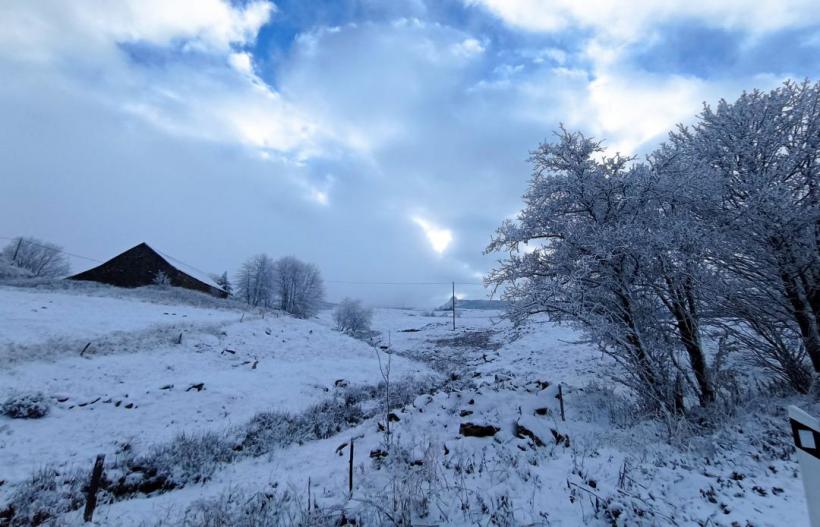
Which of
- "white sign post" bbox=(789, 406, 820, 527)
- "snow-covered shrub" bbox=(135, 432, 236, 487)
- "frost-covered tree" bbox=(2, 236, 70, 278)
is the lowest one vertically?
"snow-covered shrub" bbox=(135, 432, 236, 487)

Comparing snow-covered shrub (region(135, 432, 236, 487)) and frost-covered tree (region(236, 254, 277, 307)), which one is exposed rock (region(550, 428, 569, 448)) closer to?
snow-covered shrub (region(135, 432, 236, 487))

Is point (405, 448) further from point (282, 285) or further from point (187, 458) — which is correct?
point (282, 285)

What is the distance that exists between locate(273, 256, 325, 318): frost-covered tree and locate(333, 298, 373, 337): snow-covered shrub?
5635mm

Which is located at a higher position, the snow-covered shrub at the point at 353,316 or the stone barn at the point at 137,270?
the stone barn at the point at 137,270

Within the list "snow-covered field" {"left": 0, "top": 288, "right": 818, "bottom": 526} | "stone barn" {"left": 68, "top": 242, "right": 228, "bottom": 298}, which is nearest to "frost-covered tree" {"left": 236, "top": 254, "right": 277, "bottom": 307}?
"stone barn" {"left": 68, "top": 242, "right": 228, "bottom": 298}

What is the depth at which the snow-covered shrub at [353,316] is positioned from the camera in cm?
5222

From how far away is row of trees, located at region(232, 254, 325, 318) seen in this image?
58250mm

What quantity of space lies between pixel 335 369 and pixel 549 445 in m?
15.3

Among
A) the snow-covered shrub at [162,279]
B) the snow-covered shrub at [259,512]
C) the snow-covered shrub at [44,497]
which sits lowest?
the snow-covered shrub at [44,497]

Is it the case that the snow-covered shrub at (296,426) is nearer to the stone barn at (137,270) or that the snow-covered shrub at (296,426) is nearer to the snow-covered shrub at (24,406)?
the snow-covered shrub at (24,406)

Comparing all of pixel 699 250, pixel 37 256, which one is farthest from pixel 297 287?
pixel 699 250

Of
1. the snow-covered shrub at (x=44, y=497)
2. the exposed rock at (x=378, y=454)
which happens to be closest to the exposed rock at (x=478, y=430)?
the exposed rock at (x=378, y=454)

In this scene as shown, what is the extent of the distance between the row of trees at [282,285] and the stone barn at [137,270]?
2089 cm

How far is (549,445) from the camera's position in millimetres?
7250
